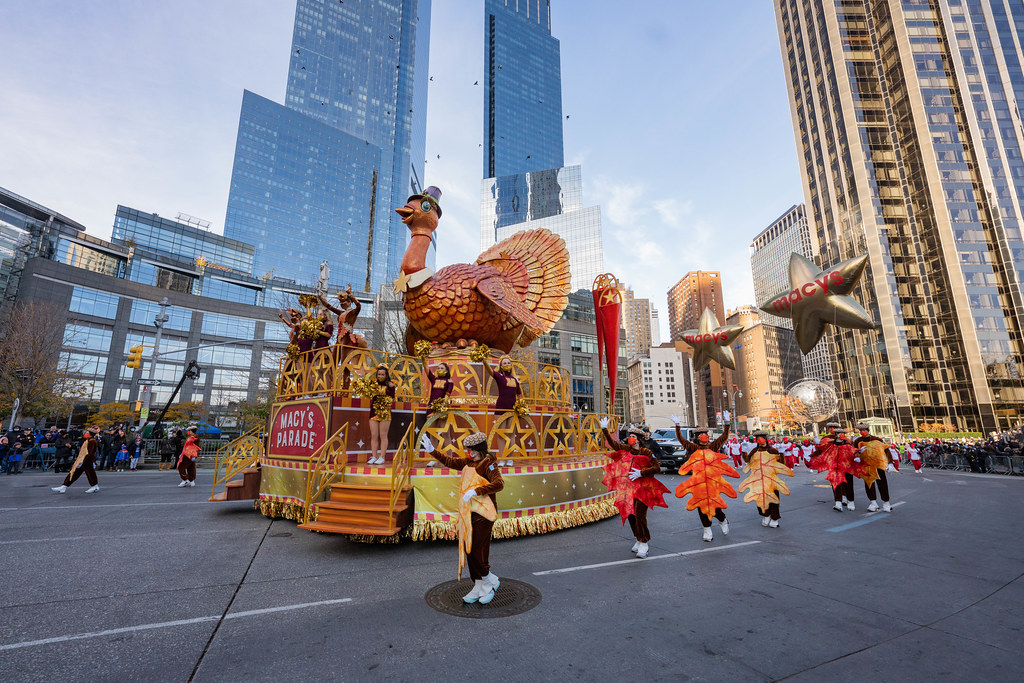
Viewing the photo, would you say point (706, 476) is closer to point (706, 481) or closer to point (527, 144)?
point (706, 481)

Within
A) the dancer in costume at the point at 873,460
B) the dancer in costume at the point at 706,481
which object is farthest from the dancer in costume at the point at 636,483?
the dancer in costume at the point at 873,460

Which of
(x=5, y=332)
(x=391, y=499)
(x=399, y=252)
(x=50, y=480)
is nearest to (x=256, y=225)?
(x=399, y=252)

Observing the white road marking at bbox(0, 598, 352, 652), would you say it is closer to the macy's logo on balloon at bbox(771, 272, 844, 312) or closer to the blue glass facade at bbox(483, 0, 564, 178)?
the macy's logo on balloon at bbox(771, 272, 844, 312)

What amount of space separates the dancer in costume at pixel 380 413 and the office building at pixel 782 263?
9945 centimetres

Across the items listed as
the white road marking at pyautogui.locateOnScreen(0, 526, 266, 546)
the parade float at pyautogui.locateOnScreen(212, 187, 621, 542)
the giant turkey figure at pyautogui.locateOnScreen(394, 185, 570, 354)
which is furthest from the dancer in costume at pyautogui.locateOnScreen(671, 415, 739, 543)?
the white road marking at pyautogui.locateOnScreen(0, 526, 266, 546)

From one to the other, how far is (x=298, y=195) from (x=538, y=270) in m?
92.2

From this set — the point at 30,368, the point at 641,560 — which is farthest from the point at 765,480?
the point at 30,368

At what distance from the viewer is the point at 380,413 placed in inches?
304

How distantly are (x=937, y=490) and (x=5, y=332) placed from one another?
46.3 m

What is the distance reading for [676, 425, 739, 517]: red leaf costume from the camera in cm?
720

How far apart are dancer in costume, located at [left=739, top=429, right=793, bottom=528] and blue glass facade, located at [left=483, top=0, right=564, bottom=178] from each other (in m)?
95.9

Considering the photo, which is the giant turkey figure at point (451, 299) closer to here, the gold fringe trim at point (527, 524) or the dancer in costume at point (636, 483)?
the dancer in costume at point (636, 483)

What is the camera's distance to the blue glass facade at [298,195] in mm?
81375

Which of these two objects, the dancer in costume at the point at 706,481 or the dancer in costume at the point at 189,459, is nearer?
the dancer in costume at the point at 706,481
